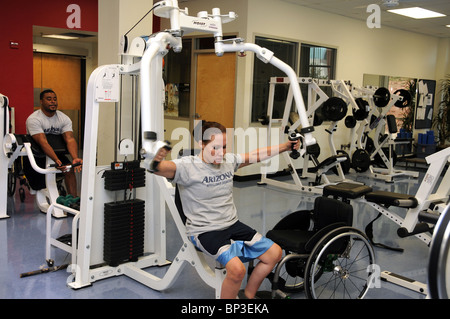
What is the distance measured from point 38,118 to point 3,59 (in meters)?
2.19

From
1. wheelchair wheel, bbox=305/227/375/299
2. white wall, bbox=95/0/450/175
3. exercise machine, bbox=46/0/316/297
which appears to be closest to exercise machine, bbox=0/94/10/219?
white wall, bbox=95/0/450/175

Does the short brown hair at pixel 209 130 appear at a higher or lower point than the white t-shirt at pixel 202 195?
higher

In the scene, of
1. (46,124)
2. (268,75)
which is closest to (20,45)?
(46,124)

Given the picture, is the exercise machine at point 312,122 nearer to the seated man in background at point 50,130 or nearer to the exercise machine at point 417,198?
the exercise machine at point 417,198

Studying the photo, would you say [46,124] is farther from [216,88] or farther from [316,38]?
[316,38]

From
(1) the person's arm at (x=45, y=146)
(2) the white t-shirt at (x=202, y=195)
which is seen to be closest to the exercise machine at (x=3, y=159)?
(1) the person's arm at (x=45, y=146)

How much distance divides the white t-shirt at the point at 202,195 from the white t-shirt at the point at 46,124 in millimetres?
Answer: 2427

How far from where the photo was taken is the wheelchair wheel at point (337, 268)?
2.44 metres

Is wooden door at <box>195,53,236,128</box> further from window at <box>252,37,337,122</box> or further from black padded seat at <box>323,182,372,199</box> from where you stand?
black padded seat at <box>323,182,372,199</box>

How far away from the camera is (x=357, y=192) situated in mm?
3133

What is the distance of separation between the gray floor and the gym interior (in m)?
0.02

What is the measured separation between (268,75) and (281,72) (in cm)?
44

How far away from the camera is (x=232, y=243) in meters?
2.45
